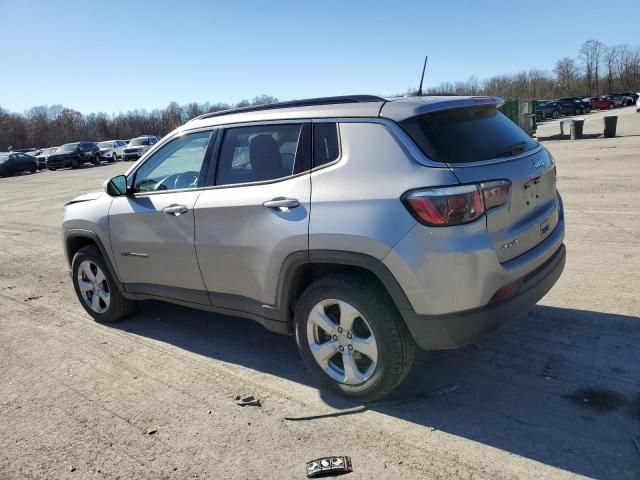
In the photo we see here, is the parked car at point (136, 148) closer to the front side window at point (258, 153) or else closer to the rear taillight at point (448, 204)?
the front side window at point (258, 153)

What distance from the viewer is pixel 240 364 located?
4160 mm

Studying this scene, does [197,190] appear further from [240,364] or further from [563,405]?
[563,405]

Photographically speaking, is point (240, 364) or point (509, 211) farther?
point (240, 364)

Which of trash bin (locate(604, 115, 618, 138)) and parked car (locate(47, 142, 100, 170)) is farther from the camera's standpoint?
parked car (locate(47, 142, 100, 170))

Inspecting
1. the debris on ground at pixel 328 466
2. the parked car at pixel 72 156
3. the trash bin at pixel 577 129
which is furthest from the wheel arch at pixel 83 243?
the parked car at pixel 72 156

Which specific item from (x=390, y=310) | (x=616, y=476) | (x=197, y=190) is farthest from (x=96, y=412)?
(x=616, y=476)

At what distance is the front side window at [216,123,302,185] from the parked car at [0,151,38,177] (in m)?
37.3

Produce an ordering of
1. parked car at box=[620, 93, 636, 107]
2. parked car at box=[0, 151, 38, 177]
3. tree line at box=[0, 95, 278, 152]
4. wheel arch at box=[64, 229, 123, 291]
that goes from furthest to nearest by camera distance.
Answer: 1. tree line at box=[0, 95, 278, 152]
2. parked car at box=[620, 93, 636, 107]
3. parked car at box=[0, 151, 38, 177]
4. wheel arch at box=[64, 229, 123, 291]

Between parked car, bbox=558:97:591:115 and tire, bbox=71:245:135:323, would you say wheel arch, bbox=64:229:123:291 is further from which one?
parked car, bbox=558:97:591:115

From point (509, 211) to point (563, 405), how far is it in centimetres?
121

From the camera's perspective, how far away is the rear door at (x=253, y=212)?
347 cm

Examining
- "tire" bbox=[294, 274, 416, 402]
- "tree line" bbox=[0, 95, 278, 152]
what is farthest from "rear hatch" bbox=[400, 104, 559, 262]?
"tree line" bbox=[0, 95, 278, 152]

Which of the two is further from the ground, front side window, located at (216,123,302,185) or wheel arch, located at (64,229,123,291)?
front side window, located at (216,123,302,185)

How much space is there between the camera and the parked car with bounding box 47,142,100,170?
37.9 metres
